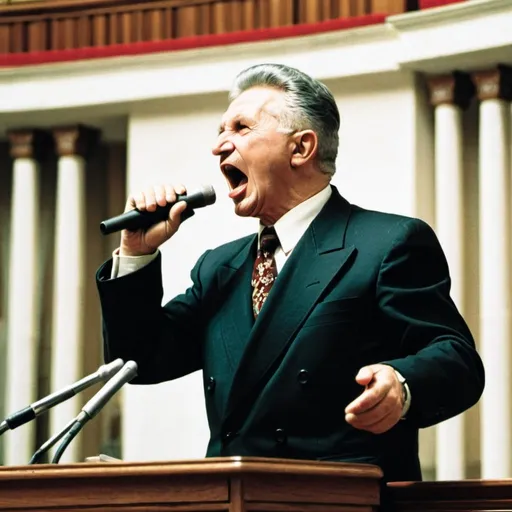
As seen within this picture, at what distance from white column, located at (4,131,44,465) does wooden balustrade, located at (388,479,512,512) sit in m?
4.14

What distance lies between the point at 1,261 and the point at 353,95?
205 centimetres

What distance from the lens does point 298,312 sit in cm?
258

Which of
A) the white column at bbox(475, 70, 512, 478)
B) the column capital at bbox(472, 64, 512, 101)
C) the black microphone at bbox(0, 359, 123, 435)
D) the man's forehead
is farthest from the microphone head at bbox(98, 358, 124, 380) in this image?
the column capital at bbox(472, 64, 512, 101)

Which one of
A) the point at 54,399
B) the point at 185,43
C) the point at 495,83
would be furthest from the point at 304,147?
the point at 185,43

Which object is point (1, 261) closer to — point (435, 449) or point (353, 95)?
point (353, 95)

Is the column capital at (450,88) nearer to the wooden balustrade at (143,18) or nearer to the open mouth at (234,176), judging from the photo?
the wooden balustrade at (143,18)

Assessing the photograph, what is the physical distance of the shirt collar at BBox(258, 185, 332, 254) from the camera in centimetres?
277

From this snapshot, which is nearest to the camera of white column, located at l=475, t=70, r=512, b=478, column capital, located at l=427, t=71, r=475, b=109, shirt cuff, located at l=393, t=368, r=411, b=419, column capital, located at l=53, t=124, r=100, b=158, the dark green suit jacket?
shirt cuff, located at l=393, t=368, r=411, b=419

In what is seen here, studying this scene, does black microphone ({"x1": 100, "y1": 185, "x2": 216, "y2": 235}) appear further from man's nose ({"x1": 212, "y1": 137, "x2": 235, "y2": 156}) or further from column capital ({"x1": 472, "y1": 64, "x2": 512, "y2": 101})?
column capital ({"x1": 472, "y1": 64, "x2": 512, "y2": 101})

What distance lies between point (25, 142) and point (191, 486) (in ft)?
15.3

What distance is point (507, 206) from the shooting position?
5543 mm

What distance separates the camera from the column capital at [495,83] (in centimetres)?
559

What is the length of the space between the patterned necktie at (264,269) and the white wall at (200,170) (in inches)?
112

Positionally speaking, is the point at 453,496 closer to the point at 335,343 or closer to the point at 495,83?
the point at 335,343
